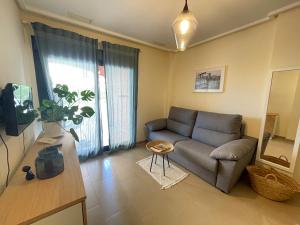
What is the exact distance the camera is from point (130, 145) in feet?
10.4

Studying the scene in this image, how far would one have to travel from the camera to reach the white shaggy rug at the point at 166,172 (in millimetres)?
2058

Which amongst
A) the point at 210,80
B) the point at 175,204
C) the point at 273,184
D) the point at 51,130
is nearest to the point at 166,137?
the point at 175,204

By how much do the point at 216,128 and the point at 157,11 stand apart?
7.02 ft

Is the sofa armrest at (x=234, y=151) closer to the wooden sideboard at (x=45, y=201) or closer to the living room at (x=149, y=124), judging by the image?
the living room at (x=149, y=124)

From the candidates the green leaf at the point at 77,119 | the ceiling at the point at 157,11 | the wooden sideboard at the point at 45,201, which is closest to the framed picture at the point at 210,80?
the ceiling at the point at 157,11

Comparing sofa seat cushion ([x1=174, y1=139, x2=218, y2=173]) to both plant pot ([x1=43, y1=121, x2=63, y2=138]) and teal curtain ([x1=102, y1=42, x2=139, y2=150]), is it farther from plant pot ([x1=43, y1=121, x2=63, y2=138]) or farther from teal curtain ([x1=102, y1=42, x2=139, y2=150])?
plant pot ([x1=43, y1=121, x2=63, y2=138])

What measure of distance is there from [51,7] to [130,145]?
275 centimetres

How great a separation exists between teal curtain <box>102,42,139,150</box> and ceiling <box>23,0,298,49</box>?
1.57 ft

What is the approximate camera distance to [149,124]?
3230 millimetres

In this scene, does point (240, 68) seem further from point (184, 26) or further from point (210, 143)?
point (184, 26)

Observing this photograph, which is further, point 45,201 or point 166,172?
point 166,172

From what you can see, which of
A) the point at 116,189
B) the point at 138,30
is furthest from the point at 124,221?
the point at 138,30

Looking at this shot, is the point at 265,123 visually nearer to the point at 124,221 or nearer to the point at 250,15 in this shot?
the point at 250,15

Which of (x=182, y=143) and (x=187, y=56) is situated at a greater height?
(x=187, y=56)
